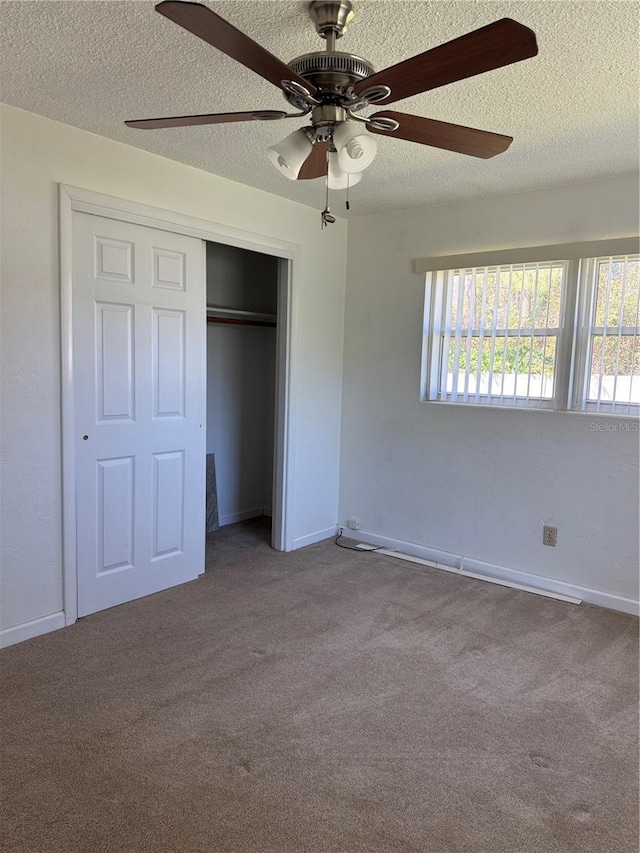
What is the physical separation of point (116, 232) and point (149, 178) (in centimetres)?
36

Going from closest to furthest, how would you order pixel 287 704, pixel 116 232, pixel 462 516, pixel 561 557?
1. pixel 287 704
2. pixel 116 232
3. pixel 561 557
4. pixel 462 516

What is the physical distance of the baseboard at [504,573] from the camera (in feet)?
11.0

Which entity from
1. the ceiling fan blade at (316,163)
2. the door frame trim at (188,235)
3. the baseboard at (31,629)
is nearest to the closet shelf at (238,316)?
the door frame trim at (188,235)

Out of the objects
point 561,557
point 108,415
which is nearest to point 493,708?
point 561,557

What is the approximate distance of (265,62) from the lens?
139 cm

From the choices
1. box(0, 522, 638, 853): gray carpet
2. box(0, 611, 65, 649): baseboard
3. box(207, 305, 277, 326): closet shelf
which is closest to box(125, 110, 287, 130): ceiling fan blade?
box(0, 522, 638, 853): gray carpet

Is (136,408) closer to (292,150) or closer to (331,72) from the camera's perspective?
(292,150)

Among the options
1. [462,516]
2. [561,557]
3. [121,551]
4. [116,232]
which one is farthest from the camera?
[462,516]

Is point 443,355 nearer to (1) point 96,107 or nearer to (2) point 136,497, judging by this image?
(2) point 136,497

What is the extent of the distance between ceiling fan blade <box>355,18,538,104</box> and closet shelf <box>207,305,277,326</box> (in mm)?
3017

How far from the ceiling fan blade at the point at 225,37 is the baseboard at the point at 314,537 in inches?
130

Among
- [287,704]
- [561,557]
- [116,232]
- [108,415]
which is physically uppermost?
[116,232]

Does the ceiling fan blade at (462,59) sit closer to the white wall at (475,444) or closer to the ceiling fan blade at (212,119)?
the ceiling fan blade at (212,119)

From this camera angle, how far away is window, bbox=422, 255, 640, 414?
3.31m
